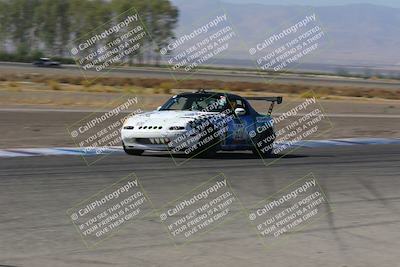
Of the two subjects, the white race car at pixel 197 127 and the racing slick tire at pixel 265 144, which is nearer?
the white race car at pixel 197 127

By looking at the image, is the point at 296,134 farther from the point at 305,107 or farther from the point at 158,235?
the point at 158,235

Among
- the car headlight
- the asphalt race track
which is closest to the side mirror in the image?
the asphalt race track

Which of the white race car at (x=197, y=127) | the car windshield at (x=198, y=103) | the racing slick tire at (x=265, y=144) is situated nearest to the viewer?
the white race car at (x=197, y=127)

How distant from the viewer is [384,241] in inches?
301

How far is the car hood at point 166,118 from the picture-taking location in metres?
13.8

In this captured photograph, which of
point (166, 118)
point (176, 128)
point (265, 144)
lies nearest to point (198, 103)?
point (166, 118)

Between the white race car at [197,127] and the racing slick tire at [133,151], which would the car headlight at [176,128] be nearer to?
the white race car at [197,127]

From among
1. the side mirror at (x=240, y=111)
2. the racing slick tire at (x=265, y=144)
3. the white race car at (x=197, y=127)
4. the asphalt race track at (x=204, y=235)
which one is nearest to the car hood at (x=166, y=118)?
the white race car at (x=197, y=127)

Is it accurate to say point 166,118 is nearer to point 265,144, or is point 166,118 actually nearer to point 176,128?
point 176,128

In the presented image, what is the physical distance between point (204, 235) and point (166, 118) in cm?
657

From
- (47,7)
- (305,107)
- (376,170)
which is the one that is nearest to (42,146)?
(376,170)

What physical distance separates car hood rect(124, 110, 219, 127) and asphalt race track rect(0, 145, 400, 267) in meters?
0.63

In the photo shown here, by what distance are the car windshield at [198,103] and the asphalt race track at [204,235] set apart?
95 cm

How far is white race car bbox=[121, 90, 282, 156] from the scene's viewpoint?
1377cm
